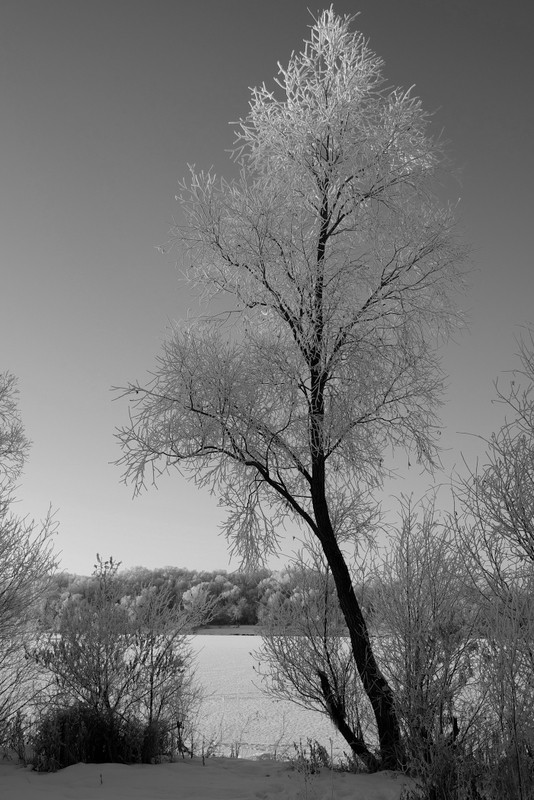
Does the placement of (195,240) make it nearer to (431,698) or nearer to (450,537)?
(450,537)

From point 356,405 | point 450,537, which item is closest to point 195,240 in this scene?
point 356,405

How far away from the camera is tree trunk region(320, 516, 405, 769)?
6.71 meters

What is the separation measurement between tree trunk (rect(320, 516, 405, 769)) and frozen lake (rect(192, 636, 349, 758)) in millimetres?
1524

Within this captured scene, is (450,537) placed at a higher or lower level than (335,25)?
lower

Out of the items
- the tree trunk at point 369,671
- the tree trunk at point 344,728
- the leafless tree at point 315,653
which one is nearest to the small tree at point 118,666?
the leafless tree at point 315,653

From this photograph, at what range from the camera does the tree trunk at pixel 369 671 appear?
671 cm

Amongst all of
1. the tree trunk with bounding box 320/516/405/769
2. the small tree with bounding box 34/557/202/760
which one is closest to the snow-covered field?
the tree trunk with bounding box 320/516/405/769

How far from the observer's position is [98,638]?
7.55 m

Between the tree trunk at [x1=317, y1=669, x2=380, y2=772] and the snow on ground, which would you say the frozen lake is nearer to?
the tree trunk at [x1=317, y1=669, x2=380, y2=772]

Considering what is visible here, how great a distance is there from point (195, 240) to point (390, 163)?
2.32 meters

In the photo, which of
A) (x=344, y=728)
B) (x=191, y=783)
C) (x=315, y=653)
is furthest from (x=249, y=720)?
(x=191, y=783)

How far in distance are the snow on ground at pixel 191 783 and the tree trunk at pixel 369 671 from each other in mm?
296

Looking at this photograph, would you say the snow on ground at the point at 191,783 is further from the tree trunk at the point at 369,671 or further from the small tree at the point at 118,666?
the small tree at the point at 118,666

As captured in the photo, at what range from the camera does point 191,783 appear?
623 centimetres
